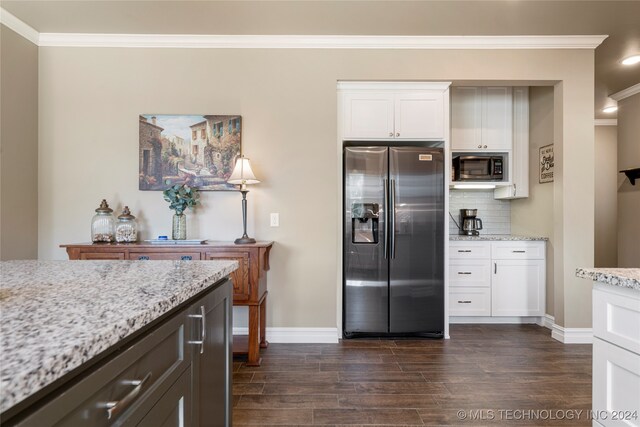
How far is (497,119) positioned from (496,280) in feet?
5.68

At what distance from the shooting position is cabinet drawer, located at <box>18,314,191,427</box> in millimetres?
484

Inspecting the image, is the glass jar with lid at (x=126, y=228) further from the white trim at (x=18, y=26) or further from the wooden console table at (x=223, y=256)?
the white trim at (x=18, y=26)

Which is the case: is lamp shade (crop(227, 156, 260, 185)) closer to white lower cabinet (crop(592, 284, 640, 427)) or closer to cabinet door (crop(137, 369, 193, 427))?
cabinet door (crop(137, 369, 193, 427))

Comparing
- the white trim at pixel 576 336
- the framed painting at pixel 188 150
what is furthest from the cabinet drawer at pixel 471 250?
the framed painting at pixel 188 150

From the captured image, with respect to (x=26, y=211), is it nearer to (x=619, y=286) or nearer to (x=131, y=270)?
(x=131, y=270)

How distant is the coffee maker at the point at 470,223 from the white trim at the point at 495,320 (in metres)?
0.92

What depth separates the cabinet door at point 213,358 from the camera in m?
1.00

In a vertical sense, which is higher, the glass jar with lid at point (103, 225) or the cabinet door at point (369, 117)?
the cabinet door at point (369, 117)

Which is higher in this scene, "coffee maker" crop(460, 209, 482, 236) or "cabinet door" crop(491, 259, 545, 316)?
"coffee maker" crop(460, 209, 482, 236)

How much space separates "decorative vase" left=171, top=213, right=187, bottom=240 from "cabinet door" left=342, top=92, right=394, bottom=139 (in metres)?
1.61

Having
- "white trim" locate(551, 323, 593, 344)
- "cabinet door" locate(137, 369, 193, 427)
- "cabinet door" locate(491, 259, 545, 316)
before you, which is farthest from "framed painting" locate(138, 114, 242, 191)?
"white trim" locate(551, 323, 593, 344)

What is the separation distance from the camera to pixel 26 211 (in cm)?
269

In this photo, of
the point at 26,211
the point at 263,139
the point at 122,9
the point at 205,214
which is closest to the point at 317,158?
the point at 263,139

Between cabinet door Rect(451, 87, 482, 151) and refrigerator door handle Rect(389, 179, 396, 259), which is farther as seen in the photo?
cabinet door Rect(451, 87, 482, 151)
